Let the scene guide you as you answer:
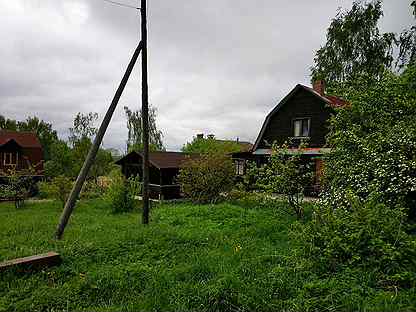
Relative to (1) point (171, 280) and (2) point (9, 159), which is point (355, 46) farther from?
(2) point (9, 159)

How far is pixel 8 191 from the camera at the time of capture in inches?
725

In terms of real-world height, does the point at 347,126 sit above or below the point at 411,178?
above

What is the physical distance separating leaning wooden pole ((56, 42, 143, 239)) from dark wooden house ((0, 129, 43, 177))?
19503 mm

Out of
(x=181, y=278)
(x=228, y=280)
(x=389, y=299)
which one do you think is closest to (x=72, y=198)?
(x=181, y=278)

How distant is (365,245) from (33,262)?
521 cm

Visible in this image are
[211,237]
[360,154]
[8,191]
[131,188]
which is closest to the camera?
[211,237]

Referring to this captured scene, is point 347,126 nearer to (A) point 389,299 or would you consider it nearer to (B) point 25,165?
(A) point 389,299

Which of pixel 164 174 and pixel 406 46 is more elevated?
pixel 406 46

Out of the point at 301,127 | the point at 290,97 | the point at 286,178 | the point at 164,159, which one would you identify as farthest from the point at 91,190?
the point at 286,178

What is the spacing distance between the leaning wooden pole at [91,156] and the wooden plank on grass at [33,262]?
1936 millimetres

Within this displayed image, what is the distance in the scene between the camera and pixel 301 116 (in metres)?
19.6

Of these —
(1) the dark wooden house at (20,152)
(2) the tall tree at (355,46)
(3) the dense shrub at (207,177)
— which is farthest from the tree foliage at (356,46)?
(1) the dark wooden house at (20,152)

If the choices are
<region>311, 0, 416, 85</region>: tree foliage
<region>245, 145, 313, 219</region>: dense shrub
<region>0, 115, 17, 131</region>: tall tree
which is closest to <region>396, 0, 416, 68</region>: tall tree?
<region>311, 0, 416, 85</region>: tree foliage

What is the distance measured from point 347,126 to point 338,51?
42.0ft
